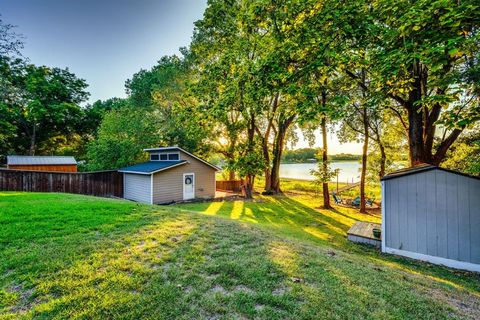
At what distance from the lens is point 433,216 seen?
574 centimetres

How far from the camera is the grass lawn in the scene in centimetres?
222

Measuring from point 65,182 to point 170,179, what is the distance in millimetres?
6248

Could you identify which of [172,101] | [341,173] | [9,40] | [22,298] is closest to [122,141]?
[172,101]

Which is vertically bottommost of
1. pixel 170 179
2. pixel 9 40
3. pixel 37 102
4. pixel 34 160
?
pixel 170 179

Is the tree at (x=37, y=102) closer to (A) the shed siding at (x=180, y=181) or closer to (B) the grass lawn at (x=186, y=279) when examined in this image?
(A) the shed siding at (x=180, y=181)

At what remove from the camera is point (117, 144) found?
16250mm

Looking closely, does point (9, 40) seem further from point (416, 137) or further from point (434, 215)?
point (434, 215)

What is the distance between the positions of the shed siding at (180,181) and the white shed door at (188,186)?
0.77 ft

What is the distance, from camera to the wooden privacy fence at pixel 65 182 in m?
12.3

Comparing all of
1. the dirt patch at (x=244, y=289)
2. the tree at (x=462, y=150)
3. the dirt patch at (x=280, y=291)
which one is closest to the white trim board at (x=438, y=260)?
the tree at (x=462, y=150)

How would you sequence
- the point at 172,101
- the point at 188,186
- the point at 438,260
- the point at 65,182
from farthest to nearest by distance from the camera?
the point at 172,101
the point at 188,186
the point at 65,182
the point at 438,260

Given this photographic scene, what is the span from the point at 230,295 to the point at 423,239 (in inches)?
241

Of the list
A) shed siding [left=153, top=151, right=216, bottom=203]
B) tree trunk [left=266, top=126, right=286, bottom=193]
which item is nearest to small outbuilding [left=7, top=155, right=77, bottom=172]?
shed siding [left=153, top=151, right=216, bottom=203]

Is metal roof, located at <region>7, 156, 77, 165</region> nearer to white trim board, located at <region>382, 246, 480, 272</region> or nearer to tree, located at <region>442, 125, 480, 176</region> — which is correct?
white trim board, located at <region>382, 246, 480, 272</region>
